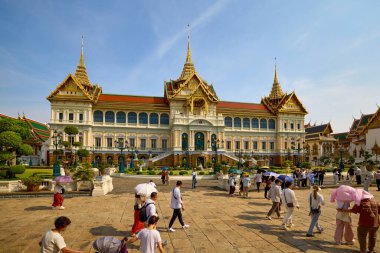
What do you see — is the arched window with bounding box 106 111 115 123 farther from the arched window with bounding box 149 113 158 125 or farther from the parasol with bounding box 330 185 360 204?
the parasol with bounding box 330 185 360 204

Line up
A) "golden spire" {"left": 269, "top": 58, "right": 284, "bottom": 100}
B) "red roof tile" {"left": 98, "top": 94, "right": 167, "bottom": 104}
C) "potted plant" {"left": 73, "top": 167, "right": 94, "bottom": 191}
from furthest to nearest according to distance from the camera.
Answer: "golden spire" {"left": 269, "top": 58, "right": 284, "bottom": 100} → "red roof tile" {"left": 98, "top": 94, "right": 167, "bottom": 104} → "potted plant" {"left": 73, "top": 167, "right": 94, "bottom": 191}

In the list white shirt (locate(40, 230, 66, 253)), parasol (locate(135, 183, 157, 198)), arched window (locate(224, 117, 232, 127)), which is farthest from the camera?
arched window (locate(224, 117, 232, 127))

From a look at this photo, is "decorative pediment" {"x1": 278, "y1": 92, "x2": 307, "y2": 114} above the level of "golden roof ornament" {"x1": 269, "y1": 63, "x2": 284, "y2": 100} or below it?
below

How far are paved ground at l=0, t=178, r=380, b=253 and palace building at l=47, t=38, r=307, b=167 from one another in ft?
89.2

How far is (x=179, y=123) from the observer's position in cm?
4525

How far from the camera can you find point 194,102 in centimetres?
4988

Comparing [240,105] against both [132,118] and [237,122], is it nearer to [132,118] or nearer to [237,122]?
[237,122]

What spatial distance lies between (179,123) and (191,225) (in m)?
36.6

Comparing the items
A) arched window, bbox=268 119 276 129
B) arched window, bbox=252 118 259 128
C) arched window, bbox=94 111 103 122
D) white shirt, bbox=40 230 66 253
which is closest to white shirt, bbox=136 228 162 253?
white shirt, bbox=40 230 66 253

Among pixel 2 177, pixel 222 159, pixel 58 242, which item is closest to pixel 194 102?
pixel 222 159

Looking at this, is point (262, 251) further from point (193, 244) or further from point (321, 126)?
point (321, 126)

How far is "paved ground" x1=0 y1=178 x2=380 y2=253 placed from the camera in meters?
6.96

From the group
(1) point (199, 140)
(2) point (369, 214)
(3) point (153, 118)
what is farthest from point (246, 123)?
(2) point (369, 214)

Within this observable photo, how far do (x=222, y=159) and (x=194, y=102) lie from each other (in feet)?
43.3
